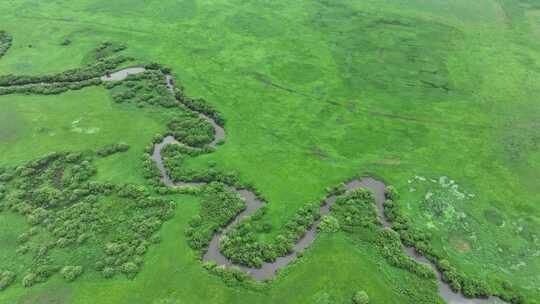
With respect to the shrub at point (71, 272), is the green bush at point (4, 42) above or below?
above

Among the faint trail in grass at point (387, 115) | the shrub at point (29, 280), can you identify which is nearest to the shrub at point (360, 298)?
the faint trail in grass at point (387, 115)

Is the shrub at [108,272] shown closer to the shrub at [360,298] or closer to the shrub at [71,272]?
the shrub at [71,272]

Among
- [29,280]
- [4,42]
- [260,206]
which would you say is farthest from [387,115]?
[4,42]

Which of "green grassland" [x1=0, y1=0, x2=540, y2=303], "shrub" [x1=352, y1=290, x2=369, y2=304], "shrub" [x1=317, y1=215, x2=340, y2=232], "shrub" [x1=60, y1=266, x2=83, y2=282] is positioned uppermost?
"green grassland" [x1=0, y1=0, x2=540, y2=303]

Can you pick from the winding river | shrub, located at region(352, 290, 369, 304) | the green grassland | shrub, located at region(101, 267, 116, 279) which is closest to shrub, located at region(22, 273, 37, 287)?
the green grassland

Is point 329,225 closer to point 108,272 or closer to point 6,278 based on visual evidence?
point 108,272

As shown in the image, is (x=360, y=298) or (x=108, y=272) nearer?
(x=360, y=298)

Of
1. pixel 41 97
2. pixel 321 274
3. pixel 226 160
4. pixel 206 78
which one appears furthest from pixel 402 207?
pixel 41 97

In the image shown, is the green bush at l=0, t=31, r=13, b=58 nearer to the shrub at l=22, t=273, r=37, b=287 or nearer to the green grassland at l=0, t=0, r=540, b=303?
→ the green grassland at l=0, t=0, r=540, b=303

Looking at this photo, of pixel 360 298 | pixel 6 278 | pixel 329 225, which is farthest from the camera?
pixel 329 225
